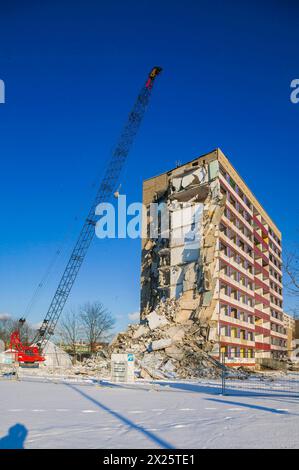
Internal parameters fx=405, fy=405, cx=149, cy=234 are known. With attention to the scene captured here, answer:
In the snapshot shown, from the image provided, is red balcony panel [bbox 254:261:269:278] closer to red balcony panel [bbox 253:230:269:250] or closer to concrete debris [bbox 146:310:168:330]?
red balcony panel [bbox 253:230:269:250]

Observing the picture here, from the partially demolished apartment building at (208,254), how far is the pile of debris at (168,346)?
1536mm

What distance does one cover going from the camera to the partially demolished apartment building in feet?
160

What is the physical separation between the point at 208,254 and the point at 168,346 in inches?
589

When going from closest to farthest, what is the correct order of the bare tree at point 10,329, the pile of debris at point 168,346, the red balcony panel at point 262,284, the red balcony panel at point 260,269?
the pile of debris at point 168,346
the red balcony panel at point 262,284
the red balcony panel at point 260,269
the bare tree at point 10,329

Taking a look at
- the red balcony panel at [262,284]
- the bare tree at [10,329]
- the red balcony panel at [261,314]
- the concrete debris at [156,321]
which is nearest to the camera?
the concrete debris at [156,321]

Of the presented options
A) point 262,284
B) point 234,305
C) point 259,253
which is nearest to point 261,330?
point 262,284

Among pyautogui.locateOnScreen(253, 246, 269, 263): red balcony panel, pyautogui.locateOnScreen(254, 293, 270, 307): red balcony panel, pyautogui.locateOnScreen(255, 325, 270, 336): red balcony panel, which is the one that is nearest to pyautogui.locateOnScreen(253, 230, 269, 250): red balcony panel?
pyautogui.locateOnScreen(253, 246, 269, 263): red balcony panel

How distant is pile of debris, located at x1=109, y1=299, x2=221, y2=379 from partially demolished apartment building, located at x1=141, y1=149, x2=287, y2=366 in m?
1.54

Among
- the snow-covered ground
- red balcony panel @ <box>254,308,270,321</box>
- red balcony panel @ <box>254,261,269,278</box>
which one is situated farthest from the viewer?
red balcony panel @ <box>254,261,269,278</box>

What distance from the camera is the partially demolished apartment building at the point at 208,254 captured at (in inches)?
1916

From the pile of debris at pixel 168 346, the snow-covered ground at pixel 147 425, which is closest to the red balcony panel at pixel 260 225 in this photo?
the pile of debris at pixel 168 346

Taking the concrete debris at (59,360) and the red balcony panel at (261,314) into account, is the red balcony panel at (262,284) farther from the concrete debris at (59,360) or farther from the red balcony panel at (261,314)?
the concrete debris at (59,360)
